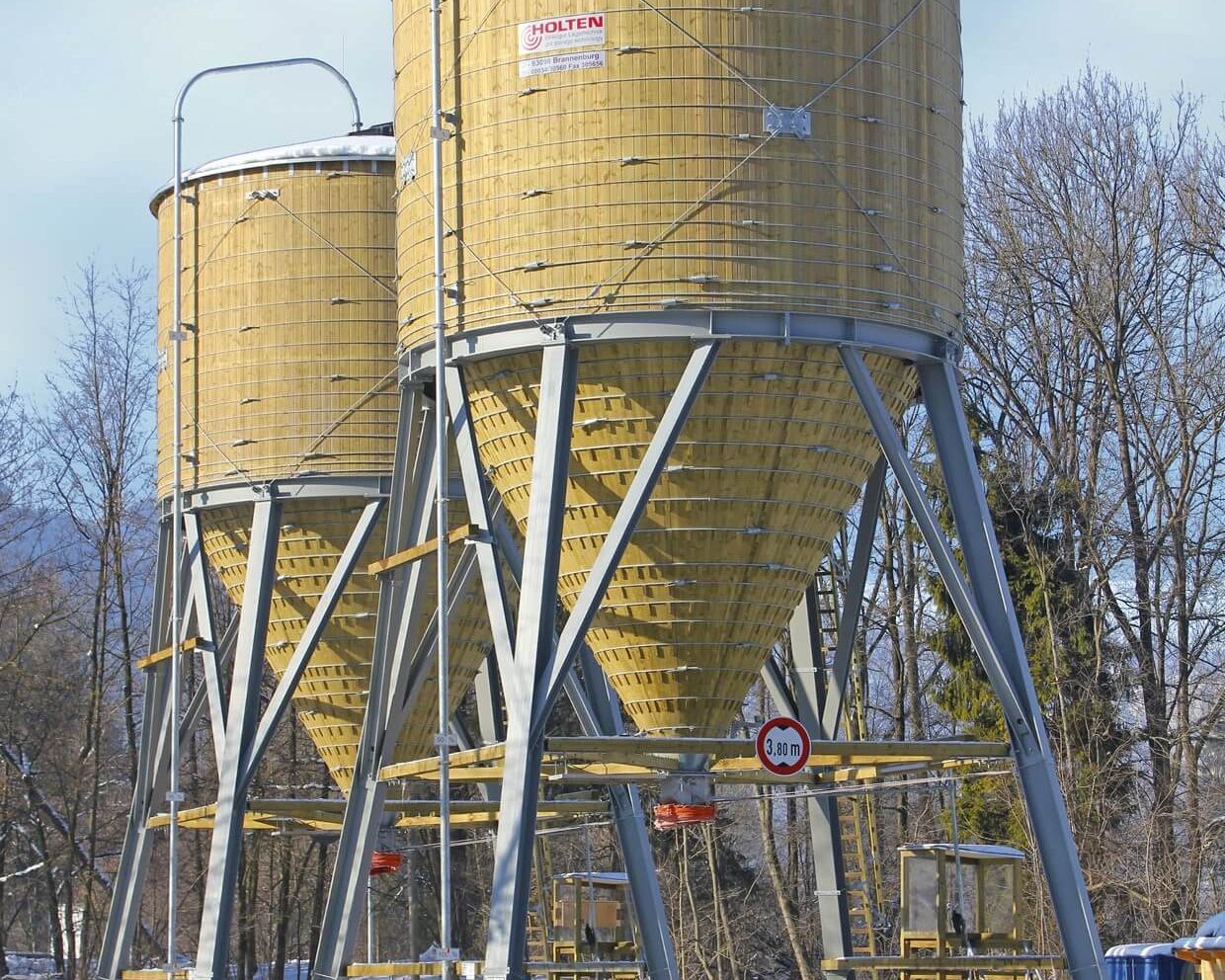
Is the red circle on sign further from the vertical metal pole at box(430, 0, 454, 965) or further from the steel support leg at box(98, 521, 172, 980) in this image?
the steel support leg at box(98, 521, 172, 980)

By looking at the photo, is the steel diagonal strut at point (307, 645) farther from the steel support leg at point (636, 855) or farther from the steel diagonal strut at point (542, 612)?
the steel diagonal strut at point (542, 612)

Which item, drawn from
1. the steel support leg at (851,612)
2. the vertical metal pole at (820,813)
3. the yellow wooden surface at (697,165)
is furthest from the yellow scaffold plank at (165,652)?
the yellow wooden surface at (697,165)

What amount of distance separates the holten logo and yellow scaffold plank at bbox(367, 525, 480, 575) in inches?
176

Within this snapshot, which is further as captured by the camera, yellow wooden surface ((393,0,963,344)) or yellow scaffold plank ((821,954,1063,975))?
yellow scaffold plank ((821,954,1063,975))

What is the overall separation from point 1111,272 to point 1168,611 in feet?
20.7

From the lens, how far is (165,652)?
2591 cm

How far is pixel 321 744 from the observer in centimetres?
2603

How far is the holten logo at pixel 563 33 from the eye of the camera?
1784 cm

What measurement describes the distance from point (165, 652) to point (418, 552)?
7.71 meters

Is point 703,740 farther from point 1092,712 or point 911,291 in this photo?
point 1092,712

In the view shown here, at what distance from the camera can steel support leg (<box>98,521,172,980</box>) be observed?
25688 millimetres

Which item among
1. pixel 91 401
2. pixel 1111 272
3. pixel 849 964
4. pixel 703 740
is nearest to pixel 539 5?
pixel 703 740

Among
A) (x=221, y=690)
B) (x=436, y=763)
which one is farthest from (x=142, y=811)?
(x=436, y=763)

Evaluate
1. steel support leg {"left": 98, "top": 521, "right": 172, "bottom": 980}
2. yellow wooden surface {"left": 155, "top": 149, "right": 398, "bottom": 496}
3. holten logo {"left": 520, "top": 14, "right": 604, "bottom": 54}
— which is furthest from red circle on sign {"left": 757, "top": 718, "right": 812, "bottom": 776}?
steel support leg {"left": 98, "top": 521, "right": 172, "bottom": 980}
